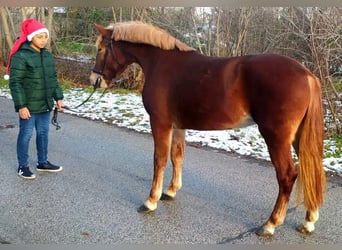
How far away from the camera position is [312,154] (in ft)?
10.6

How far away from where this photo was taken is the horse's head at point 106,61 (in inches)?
157

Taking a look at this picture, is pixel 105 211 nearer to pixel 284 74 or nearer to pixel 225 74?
pixel 225 74

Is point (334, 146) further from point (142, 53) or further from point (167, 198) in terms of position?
point (142, 53)

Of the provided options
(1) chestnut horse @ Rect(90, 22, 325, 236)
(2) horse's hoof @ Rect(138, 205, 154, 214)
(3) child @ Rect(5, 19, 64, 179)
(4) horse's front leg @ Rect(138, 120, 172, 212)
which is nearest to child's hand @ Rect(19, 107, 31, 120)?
(3) child @ Rect(5, 19, 64, 179)

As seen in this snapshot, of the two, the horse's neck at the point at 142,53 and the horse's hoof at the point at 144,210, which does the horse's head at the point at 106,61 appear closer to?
the horse's neck at the point at 142,53

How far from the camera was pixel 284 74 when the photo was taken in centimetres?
312

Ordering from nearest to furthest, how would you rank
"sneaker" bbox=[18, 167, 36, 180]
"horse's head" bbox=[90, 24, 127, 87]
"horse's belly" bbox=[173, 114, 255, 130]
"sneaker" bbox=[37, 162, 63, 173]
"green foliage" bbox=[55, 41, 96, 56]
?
1. "horse's belly" bbox=[173, 114, 255, 130]
2. "horse's head" bbox=[90, 24, 127, 87]
3. "sneaker" bbox=[18, 167, 36, 180]
4. "sneaker" bbox=[37, 162, 63, 173]
5. "green foliage" bbox=[55, 41, 96, 56]

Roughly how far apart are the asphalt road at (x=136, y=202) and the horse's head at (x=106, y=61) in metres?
1.22

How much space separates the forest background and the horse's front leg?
11.7 ft

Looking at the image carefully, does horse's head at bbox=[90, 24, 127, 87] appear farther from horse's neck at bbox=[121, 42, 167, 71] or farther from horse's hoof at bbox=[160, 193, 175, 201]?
horse's hoof at bbox=[160, 193, 175, 201]

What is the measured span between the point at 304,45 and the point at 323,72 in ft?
2.24

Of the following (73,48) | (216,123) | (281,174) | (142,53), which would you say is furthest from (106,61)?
(73,48)

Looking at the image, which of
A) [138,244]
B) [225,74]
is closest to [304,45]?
[225,74]

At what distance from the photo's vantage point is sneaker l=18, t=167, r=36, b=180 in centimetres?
461
